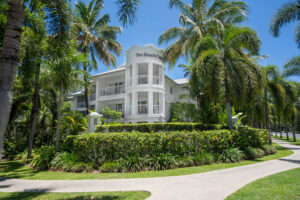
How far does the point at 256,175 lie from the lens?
254 inches

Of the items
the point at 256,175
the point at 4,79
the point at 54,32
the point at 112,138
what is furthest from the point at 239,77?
the point at 4,79

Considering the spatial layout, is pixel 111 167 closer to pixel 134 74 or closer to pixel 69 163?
pixel 69 163

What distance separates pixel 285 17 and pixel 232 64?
4.05 meters

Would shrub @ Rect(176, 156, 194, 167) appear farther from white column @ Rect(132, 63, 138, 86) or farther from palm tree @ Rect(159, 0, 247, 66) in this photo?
white column @ Rect(132, 63, 138, 86)

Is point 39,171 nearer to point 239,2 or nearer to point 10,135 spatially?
point 10,135

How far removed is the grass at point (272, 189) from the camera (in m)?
4.28

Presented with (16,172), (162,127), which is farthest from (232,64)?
(16,172)

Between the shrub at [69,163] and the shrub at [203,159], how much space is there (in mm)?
4867

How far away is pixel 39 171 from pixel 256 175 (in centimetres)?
923

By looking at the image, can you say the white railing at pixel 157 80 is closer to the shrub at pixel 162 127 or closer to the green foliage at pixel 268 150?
the shrub at pixel 162 127

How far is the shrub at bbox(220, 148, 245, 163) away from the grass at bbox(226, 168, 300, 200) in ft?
10.5

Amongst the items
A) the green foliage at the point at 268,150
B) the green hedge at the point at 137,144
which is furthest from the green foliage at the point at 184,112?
the green hedge at the point at 137,144

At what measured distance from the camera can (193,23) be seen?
1666 cm

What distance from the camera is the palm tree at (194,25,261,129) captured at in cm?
1068
